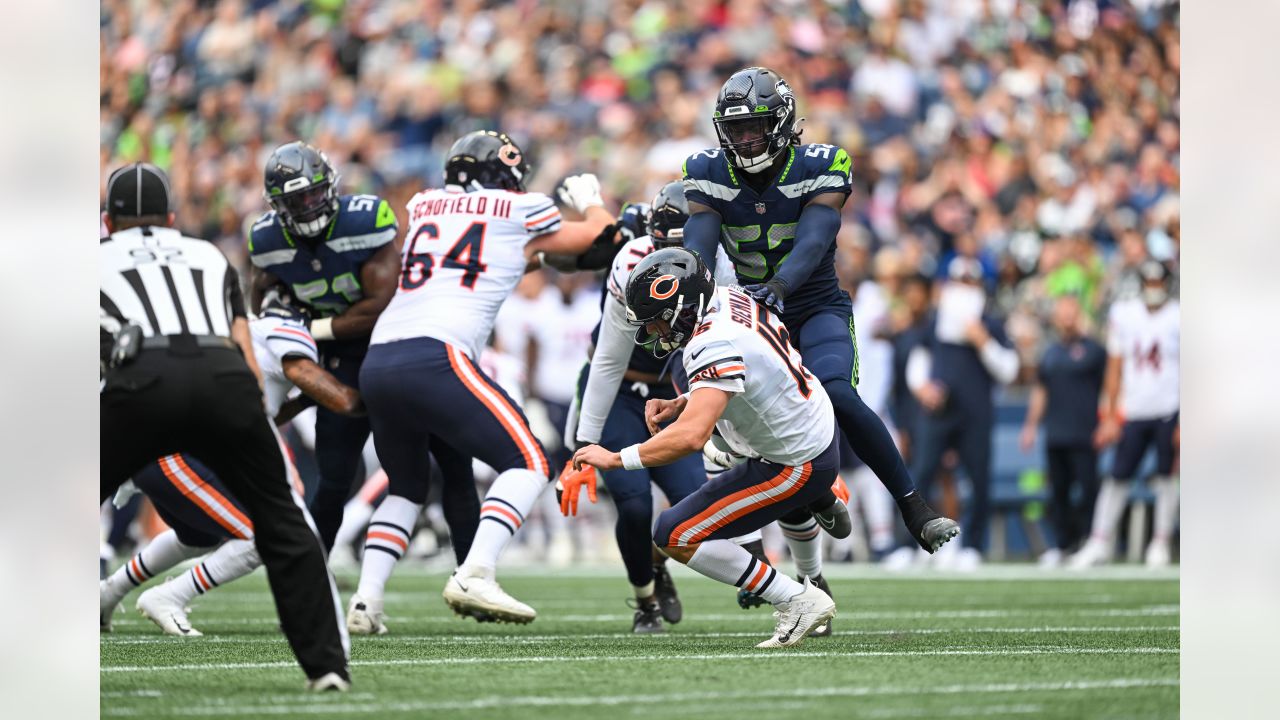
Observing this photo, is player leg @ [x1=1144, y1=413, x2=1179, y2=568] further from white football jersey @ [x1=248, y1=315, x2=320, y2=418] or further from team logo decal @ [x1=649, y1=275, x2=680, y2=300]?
team logo decal @ [x1=649, y1=275, x2=680, y2=300]

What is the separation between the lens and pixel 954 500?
13438mm

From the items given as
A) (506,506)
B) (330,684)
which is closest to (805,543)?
(506,506)

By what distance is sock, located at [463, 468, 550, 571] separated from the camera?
22.2ft

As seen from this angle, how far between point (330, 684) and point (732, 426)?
192 centimetres

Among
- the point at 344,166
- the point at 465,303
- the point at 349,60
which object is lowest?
the point at 465,303

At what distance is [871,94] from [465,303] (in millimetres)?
10640

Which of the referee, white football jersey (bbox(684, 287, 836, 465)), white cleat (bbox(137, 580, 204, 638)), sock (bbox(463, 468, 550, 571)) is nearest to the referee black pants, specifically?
the referee

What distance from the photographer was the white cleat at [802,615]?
21.1 ft

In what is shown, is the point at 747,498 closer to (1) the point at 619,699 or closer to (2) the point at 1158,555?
(1) the point at 619,699

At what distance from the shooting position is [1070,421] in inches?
513

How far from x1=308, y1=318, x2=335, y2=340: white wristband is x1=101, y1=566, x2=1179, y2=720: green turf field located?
1.26 metres

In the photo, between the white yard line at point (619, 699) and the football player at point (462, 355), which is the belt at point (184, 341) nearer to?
the white yard line at point (619, 699)
